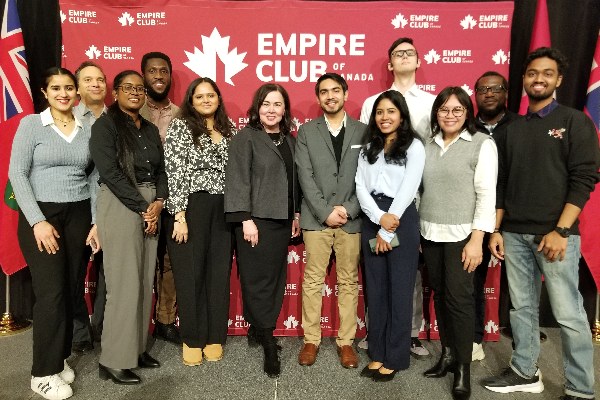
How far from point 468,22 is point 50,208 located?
3079 millimetres

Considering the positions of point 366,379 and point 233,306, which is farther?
point 233,306

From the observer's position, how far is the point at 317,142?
2.71 metres

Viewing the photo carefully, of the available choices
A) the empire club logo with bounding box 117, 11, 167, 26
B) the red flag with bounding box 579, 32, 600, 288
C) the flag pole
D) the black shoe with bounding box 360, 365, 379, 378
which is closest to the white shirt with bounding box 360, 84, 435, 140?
the red flag with bounding box 579, 32, 600, 288

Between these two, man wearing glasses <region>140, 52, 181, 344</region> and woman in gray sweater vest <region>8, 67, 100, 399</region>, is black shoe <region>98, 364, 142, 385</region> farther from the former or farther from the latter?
man wearing glasses <region>140, 52, 181, 344</region>

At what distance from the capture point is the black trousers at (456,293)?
2.40m

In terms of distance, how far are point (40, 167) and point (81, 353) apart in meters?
1.40

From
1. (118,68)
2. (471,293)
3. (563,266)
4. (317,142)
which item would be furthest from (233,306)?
(563,266)

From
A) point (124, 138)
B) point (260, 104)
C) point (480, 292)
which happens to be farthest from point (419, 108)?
point (124, 138)

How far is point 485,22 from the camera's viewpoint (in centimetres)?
318

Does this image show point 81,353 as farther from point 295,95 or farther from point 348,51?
point 348,51

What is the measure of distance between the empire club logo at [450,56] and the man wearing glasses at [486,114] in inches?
12.8

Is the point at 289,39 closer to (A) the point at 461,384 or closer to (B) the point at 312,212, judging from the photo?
(B) the point at 312,212

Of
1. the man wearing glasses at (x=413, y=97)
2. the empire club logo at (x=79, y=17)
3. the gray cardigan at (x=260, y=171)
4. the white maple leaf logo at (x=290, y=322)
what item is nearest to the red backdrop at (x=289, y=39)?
the empire club logo at (x=79, y=17)

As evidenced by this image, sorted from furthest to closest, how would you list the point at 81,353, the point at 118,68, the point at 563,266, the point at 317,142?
the point at 118,68 < the point at 81,353 < the point at 317,142 < the point at 563,266
